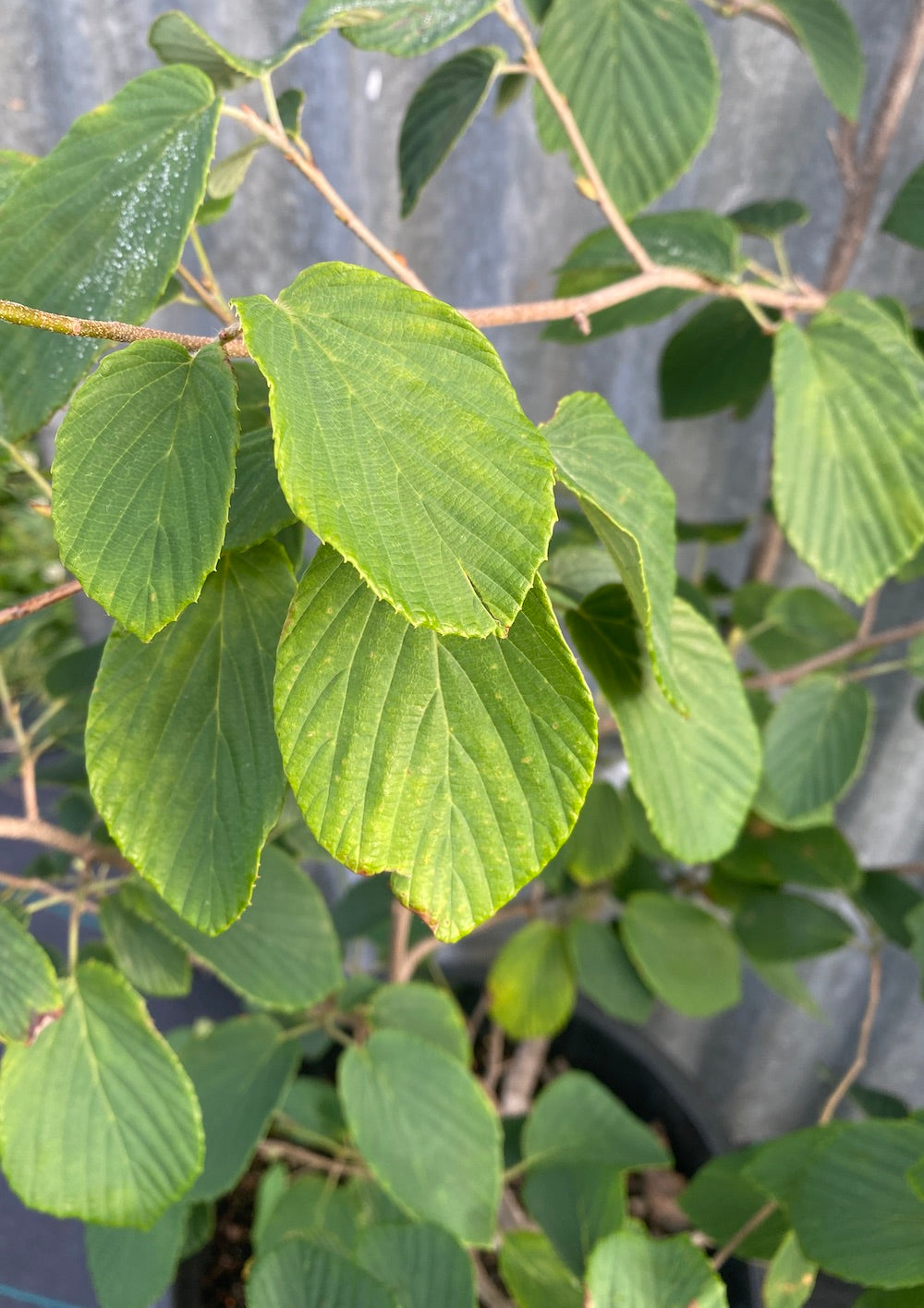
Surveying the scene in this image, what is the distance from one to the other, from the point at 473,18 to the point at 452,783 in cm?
37

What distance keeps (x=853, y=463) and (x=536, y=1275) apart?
0.61 m

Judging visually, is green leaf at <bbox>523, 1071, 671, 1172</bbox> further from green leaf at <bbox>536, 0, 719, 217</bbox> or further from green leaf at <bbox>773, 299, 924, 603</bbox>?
green leaf at <bbox>536, 0, 719, 217</bbox>

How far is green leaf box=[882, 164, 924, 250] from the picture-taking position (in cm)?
64

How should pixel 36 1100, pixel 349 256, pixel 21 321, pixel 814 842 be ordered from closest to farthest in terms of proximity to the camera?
pixel 21 321
pixel 36 1100
pixel 814 842
pixel 349 256

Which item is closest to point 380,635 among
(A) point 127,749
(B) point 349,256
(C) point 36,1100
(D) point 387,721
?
(D) point 387,721

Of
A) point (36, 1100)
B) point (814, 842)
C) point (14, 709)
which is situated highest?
point (14, 709)

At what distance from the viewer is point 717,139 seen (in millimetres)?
869

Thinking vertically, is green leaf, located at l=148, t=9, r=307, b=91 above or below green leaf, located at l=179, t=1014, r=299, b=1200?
above

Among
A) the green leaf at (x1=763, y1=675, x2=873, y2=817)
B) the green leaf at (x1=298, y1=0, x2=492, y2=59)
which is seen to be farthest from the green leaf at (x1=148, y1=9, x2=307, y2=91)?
the green leaf at (x1=763, y1=675, x2=873, y2=817)

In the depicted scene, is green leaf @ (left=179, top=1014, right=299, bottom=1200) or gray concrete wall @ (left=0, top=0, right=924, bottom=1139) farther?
gray concrete wall @ (left=0, top=0, right=924, bottom=1139)

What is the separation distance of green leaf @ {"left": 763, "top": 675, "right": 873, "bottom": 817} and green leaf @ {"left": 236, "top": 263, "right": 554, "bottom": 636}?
1.69ft

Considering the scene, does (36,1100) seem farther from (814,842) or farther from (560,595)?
(814,842)

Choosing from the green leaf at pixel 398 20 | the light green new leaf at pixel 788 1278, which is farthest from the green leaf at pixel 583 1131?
the green leaf at pixel 398 20

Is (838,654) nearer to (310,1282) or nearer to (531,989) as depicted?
(531,989)
